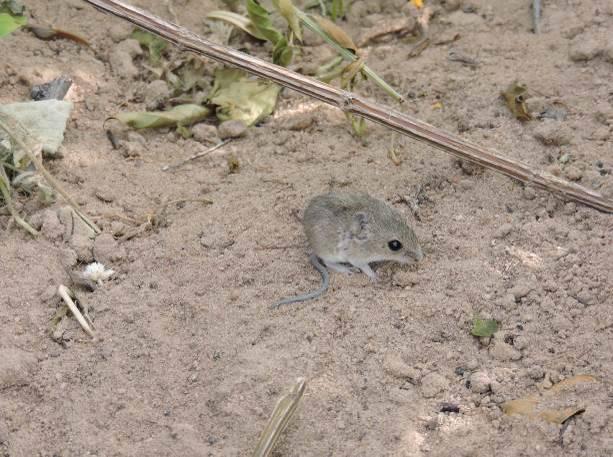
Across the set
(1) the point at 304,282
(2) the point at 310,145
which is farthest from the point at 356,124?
(1) the point at 304,282

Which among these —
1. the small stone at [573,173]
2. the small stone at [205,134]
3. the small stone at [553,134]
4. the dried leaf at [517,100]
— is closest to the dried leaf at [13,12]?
the small stone at [205,134]

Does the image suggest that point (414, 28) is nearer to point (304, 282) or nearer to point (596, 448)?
point (304, 282)

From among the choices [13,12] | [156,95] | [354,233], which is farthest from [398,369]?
[13,12]

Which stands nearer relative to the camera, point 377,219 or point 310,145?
point 377,219

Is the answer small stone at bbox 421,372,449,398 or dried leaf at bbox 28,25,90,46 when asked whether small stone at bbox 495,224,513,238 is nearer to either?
small stone at bbox 421,372,449,398

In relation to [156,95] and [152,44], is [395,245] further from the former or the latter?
[152,44]

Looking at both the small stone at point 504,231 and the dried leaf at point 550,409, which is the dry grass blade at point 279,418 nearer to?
the dried leaf at point 550,409
